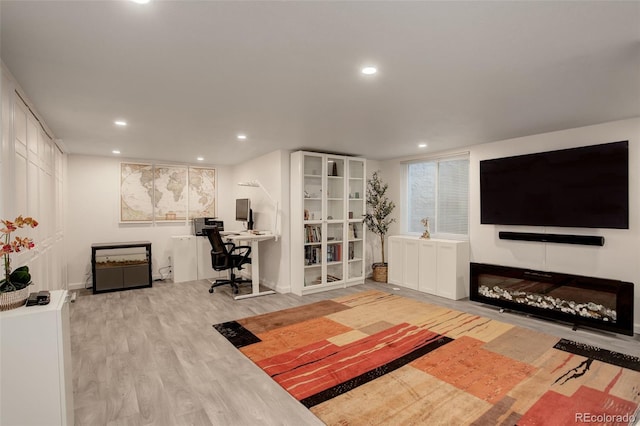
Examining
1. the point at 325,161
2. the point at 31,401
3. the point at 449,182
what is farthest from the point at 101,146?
the point at 449,182

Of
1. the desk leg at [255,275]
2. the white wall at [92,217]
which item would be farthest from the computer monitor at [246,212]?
the white wall at [92,217]

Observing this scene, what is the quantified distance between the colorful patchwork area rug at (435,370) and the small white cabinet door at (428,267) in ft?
3.53

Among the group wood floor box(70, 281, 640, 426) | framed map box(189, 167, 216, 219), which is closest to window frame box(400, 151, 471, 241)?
wood floor box(70, 281, 640, 426)

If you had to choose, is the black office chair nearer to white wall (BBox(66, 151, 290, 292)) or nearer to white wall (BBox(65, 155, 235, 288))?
white wall (BBox(66, 151, 290, 292))

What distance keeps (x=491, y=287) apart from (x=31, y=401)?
15.8 feet

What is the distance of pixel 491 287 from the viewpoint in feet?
14.9

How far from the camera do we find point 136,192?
6152 mm

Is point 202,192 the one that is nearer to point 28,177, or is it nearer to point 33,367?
point 28,177

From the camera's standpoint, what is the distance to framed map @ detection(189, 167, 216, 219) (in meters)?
6.72

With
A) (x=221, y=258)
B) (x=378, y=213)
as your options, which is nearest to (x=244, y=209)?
(x=221, y=258)

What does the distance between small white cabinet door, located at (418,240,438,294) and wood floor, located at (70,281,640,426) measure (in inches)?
10.2

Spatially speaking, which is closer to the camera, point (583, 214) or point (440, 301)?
point (583, 214)

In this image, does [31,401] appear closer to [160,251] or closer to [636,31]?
[636,31]

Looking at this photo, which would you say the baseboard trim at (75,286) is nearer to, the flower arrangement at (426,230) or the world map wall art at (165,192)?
the world map wall art at (165,192)
